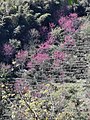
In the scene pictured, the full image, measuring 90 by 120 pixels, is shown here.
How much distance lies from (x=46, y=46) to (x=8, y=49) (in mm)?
913

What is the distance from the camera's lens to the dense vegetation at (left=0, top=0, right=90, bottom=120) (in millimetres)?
7711

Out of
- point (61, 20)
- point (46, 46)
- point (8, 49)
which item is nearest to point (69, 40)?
point (46, 46)

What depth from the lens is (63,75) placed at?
8.01 meters

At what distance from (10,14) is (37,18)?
72 cm

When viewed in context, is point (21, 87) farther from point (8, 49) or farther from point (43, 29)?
point (43, 29)

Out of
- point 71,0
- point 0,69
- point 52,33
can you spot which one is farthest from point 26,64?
point 71,0

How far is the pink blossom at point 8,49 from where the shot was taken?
8.63 meters

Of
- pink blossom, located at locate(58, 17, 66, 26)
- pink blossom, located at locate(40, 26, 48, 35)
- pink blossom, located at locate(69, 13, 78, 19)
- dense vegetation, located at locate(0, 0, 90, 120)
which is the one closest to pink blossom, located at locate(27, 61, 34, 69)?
dense vegetation, located at locate(0, 0, 90, 120)

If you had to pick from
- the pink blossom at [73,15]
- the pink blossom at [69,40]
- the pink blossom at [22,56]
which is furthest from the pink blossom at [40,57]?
the pink blossom at [73,15]

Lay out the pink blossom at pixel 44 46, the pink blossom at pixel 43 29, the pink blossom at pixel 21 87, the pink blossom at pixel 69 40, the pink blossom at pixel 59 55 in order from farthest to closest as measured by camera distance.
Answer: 1. the pink blossom at pixel 43 29
2. the pink blossom at pixel 69 40
3. the pink blossom at pixel 44 46
4. the pink blossom at pixel 59 55
5. the pink blossom at pixel 21 87

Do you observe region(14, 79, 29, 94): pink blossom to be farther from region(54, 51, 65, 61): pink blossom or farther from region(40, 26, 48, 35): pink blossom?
region(40, 26, 48, 35): pink blossom

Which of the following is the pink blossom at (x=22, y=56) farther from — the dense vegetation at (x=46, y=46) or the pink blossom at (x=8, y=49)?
the pink blossom at (x=8, y=49)

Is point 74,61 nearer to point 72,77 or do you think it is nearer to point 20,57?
point 72,77

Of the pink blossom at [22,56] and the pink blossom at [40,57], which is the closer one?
the pink blossom at [40,57]
